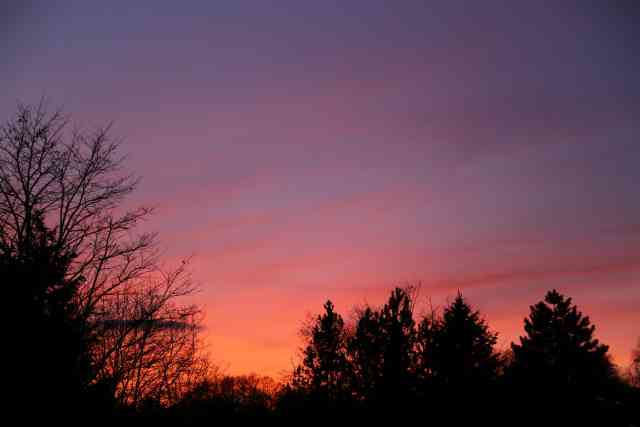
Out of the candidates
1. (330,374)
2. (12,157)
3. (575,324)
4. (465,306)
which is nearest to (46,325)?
(12,157)

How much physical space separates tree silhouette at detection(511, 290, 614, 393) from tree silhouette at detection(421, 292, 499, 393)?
358 inches

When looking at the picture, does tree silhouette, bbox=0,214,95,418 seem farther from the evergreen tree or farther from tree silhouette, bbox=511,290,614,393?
tree silhouette, bbox=511,290,614,393

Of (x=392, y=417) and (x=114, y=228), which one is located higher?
(x=114, y=228)

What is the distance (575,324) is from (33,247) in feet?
186

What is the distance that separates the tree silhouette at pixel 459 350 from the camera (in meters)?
39.0

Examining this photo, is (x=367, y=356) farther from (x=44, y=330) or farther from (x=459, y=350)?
(x=44, y=330)

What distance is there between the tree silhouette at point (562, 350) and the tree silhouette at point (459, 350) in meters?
9.09

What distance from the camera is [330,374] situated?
5459 centimetres

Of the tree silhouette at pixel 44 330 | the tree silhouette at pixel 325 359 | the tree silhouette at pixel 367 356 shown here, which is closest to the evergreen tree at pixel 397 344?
the tree silhouette at pixel 367 356

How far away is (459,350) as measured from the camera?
41312 mm

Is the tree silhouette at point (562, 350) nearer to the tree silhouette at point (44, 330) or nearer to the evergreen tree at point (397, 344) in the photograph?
the evergreen tree at point (397, 344)

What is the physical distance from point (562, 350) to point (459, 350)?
2065 centimetres

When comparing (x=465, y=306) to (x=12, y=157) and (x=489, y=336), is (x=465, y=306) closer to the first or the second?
(x=489, y=336)

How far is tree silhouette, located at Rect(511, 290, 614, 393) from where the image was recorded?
51.3m
